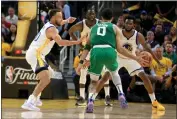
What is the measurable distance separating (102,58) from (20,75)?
5.00 meters

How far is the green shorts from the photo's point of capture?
820 centimetres

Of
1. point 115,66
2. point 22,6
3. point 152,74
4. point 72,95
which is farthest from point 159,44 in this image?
point 115,66

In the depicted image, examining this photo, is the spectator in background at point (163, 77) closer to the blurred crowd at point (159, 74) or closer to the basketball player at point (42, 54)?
the blurred crowd at point (159, 74)

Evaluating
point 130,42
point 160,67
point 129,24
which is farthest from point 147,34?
point 129,24

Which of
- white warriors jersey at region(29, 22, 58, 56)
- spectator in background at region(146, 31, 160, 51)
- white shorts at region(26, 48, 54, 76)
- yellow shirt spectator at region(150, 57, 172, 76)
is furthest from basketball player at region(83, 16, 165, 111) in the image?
spectator in background at region(146, 31, 160, 51)

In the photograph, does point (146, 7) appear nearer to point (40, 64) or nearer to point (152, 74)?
point (152, 74)

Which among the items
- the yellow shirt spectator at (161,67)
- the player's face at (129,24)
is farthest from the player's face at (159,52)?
the player's face at (129,24)

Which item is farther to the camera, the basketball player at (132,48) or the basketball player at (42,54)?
the basketball player at (132,48)

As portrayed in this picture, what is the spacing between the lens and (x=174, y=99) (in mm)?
12094

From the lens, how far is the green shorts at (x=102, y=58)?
820 cm

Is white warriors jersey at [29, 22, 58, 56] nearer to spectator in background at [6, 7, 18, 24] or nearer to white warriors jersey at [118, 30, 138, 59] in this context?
white warriors jersey at [118, 30, 138, 59]

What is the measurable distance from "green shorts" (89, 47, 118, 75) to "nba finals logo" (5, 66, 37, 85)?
15.0 ft

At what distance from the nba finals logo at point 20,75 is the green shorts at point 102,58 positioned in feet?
15.0

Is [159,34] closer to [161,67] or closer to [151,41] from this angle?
[151,41]
